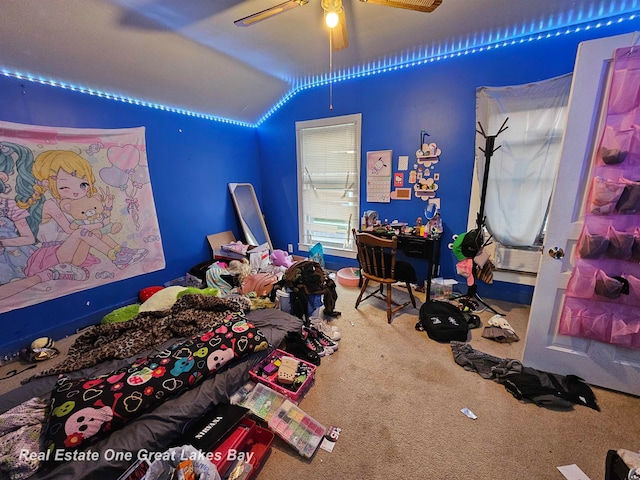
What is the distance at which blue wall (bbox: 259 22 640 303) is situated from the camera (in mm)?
2340

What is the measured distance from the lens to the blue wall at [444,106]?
2340 millimetres

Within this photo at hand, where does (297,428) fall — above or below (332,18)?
below

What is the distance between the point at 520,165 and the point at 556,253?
1.33 metres

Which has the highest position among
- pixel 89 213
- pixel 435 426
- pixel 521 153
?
pixel 521 153

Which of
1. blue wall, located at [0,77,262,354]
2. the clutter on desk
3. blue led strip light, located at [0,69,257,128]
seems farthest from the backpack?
blue led strip light, located at [0,69,257,128]

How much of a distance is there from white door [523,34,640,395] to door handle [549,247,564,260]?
0.05 ft

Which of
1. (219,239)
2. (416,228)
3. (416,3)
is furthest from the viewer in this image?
(219,239)

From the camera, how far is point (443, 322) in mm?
2217

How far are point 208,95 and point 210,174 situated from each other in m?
0.93

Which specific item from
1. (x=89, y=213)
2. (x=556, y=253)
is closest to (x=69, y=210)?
(x=89, y=213)

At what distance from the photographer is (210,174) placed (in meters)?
3.45

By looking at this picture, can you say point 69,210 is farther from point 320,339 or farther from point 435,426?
point 435,426

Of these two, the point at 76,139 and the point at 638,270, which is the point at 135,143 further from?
the point at 638,270

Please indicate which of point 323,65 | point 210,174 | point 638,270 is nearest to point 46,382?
point 210,174
